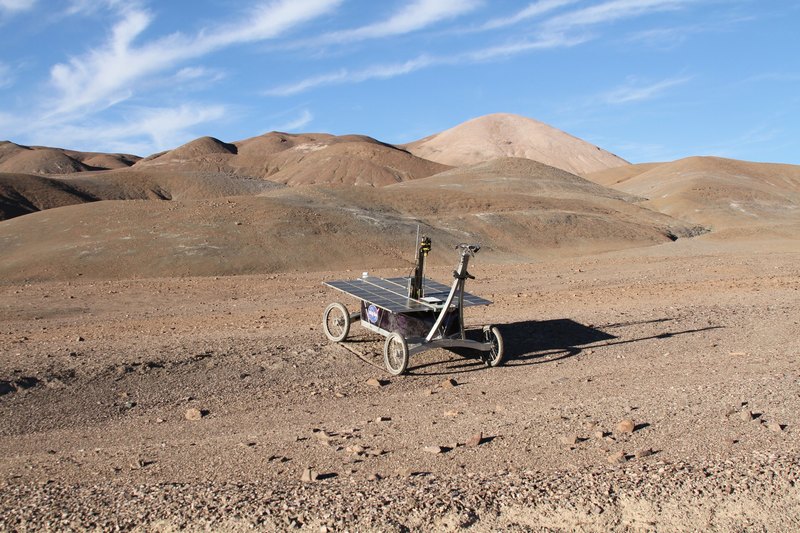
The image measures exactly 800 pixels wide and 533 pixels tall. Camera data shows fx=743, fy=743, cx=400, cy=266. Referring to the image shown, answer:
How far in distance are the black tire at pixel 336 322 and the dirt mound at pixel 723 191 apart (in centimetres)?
3757

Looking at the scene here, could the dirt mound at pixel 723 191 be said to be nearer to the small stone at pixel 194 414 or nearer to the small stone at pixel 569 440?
the small stone at pixel 569 440

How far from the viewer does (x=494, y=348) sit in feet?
33.4

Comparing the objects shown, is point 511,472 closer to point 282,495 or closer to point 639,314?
point 282,495

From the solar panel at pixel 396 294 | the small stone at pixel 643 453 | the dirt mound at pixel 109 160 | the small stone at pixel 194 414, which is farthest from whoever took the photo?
the dirt mound at pixel 109 160

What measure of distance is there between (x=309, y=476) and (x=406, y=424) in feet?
5.62

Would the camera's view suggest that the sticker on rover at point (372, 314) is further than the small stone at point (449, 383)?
Yes

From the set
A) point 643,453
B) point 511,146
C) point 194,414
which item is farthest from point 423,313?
point 511,146

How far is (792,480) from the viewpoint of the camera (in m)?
5.46

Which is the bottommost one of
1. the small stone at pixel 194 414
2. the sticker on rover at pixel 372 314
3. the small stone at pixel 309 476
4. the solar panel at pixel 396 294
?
the small stone at pixel 194 414

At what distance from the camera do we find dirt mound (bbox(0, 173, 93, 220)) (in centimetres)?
6406

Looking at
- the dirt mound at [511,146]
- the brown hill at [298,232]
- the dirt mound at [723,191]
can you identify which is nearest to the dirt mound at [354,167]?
the dirt mound at [511,146]

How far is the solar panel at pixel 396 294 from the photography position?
10.4m

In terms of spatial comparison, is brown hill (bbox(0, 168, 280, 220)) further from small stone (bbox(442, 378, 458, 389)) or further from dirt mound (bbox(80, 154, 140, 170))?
dirt mound (bbox(80, 154, 140, 170))

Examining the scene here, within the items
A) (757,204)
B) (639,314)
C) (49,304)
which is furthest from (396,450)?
(757,204)
